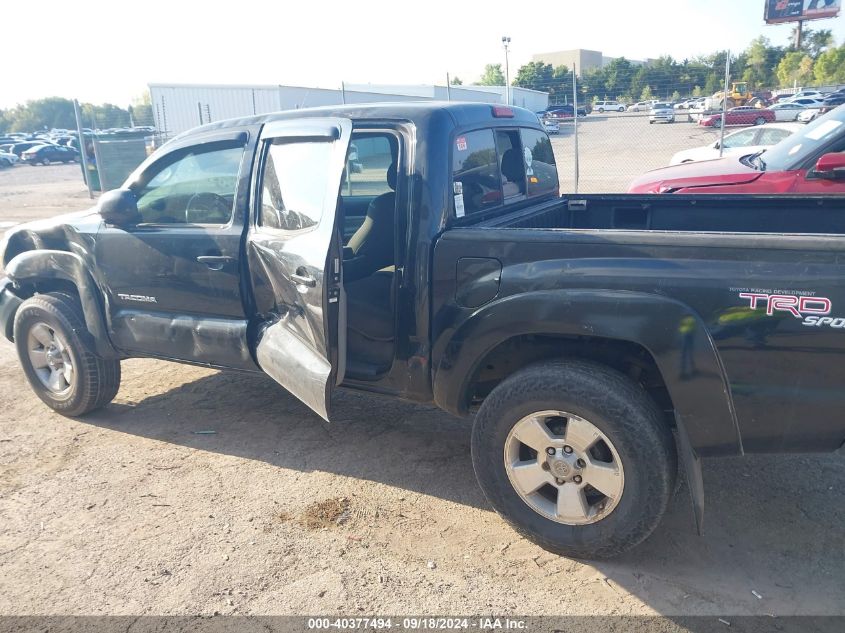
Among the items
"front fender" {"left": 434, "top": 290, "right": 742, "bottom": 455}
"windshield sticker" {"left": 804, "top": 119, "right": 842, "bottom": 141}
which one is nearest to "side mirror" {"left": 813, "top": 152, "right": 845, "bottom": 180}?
"windshield sticker" {"left": 804, "top": 119, "right": 842, "bottom": 141}

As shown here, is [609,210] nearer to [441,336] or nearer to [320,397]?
[441,336]

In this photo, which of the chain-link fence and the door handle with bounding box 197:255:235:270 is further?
the chain-link fence

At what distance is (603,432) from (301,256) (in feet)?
5.27

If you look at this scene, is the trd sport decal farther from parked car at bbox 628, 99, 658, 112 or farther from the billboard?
the billboard

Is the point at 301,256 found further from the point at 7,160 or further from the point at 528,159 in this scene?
the point at 7,160

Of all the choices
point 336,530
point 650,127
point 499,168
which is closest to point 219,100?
point 650,127

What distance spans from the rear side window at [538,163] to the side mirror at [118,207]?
241cm

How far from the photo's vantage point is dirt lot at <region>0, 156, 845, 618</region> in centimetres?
289

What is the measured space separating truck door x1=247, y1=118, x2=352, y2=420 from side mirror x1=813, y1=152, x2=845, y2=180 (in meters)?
4.16

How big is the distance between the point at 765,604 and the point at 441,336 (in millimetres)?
1738

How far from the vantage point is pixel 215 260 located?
3.90 m

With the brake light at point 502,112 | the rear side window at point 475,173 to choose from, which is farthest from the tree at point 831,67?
the rear side window at point 475,173

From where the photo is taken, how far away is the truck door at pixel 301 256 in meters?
3.17

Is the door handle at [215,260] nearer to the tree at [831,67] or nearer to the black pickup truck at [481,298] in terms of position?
the black pickup truck at [481,298]
